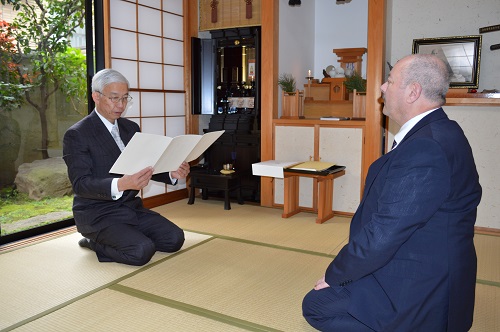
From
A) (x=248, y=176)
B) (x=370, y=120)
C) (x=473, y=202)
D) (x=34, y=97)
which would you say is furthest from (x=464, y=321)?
(x=34, y=97)

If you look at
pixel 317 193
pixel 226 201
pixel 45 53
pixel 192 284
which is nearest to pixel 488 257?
pixel 317 193

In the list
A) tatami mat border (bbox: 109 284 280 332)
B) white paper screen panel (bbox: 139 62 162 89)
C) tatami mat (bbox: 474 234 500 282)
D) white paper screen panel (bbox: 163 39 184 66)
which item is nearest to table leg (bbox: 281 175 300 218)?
tatami mat (bbox: 474 234 500 282)

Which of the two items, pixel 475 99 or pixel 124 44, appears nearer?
pixel 475 99

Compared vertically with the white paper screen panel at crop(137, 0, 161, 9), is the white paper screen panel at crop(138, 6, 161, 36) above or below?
below

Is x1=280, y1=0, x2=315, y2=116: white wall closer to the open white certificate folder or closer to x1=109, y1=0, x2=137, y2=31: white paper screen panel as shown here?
x1=109, y1=0, x2=137, y2=31: white paper screen panel

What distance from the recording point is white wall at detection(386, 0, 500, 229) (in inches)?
149

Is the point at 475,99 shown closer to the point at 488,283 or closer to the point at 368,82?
the point at 368,82

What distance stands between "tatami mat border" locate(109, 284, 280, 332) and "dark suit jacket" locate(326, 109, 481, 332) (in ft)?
2.24

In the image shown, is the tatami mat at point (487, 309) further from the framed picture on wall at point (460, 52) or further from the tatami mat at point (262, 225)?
the framed picture on wall at point (460, 52)

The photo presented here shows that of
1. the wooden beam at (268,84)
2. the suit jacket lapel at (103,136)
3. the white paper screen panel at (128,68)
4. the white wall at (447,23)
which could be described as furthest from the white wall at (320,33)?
the suit jacket lapel at (103,136)

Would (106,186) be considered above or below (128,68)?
below

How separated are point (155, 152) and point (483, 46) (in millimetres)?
3268

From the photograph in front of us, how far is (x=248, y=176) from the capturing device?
16.3 ft

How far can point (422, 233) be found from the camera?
58.7 inches
